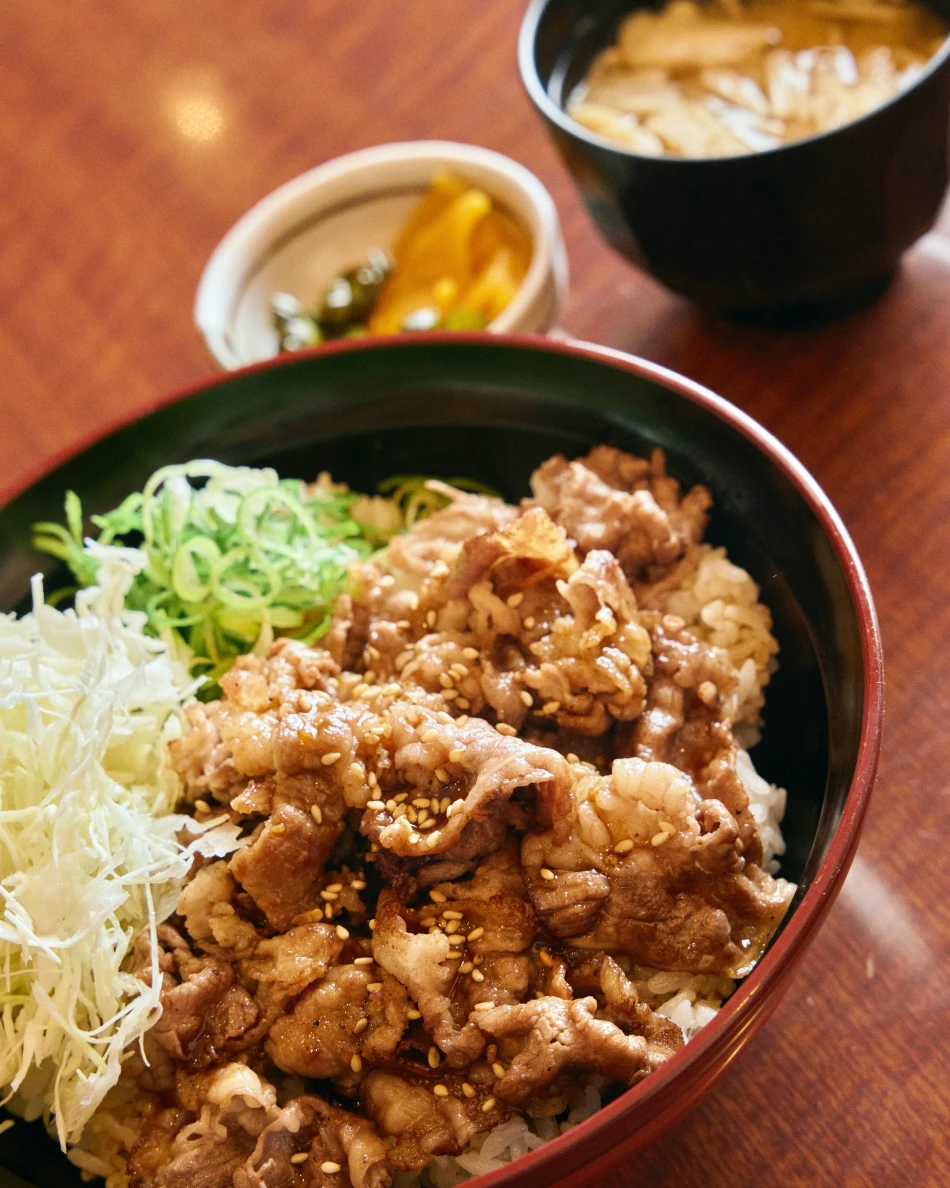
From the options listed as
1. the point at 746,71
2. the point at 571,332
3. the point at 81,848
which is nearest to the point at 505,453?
the point at 571,332

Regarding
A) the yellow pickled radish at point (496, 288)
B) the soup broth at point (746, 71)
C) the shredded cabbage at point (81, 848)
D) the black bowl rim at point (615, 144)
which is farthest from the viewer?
the yellow pickled radish at point (496, 288)

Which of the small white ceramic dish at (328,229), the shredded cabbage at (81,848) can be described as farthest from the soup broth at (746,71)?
the shredded cabbage at (81,848)

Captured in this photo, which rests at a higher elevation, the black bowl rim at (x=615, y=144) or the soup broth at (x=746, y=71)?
the black bowl rim at (x=615, y=144)

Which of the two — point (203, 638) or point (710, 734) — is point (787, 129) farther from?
point (203, 638)

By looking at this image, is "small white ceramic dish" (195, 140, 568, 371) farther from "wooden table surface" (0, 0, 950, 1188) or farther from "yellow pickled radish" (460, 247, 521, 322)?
"wooden table surface" (0, 0, 950, 1188)

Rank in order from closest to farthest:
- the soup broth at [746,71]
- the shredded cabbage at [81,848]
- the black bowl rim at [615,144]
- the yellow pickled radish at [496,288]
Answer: the shredded cabbage at [81,848] < the black bowl rim at [615,144] < the soup broth at [746,71] < the yellow pickled radish at [496,288]

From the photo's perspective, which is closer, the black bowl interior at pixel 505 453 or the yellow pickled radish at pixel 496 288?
the black bowl interior at pixel 505 453

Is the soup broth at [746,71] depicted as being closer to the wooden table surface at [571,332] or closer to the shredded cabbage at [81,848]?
the wooden table surface at [571,332]

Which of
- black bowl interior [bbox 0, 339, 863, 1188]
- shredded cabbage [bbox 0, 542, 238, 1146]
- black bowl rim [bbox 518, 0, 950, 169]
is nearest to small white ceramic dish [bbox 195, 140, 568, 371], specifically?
black bowl rim [bbox 518, 0, 950, 169]
